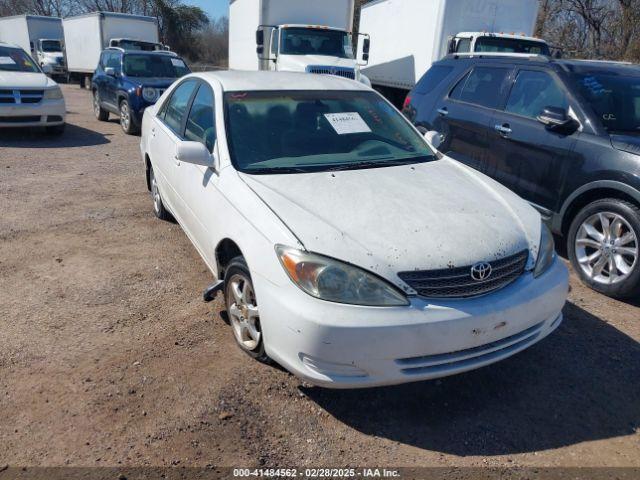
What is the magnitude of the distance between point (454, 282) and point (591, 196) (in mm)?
2566

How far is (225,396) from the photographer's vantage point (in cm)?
291

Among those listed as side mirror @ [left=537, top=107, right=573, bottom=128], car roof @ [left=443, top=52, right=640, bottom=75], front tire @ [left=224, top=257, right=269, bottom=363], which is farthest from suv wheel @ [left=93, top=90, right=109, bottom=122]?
front tire @ [left=224, top=257, right=269, bottom=363]

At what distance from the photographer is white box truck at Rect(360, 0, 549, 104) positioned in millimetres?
11336

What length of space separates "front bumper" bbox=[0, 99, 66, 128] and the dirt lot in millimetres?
6396

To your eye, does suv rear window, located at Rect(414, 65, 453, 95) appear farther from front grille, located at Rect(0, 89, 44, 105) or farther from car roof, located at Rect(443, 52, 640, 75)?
front grille, located at Rect(0, 89, 44, 105)

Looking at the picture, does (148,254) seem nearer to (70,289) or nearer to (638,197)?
(70,289)

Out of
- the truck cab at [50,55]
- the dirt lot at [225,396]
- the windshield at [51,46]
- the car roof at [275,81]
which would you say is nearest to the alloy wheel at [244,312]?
the dirt lot at [225,396]

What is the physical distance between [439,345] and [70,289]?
3.00 m

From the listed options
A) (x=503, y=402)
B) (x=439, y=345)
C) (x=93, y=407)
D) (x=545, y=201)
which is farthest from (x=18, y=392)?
(x=545, y=201)

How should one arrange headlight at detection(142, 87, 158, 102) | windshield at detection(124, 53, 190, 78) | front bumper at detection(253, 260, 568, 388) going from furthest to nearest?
windshield at detection(124, 53, 190, 78)
headlight at detection(142, 87, 158, 102)
front bumper at detection(253, 260, 568, 388)

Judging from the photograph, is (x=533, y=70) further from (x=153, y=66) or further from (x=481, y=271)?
(x=153, y=66)

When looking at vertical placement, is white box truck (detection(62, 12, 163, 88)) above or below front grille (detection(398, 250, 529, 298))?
above

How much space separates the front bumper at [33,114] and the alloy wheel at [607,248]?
9562 millimetres

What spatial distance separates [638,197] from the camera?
4.00m
